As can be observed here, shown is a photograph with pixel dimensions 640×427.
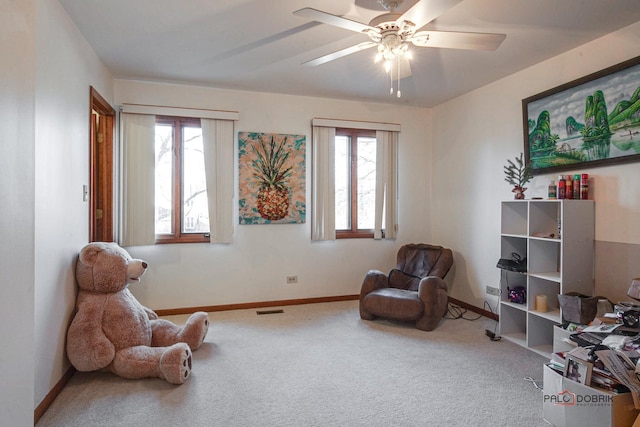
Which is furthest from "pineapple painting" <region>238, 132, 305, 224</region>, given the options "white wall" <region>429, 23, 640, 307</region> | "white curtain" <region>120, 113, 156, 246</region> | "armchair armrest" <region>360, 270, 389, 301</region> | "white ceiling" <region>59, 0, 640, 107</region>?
"white wall" <region>429, 23, 640, 307</region>

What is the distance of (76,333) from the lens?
2.49 metres

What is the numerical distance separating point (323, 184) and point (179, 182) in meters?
1.71

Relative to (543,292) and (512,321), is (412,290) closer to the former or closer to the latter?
(512,321)

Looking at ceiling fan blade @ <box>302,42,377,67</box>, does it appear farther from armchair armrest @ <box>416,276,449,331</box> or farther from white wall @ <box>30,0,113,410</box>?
armchair armrest @ <box>416,276,449,331</box>

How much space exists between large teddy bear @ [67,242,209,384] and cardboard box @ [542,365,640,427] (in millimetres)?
2299

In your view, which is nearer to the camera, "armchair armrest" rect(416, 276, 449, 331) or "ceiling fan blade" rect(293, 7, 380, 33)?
"ceiling fan blade" rect(293, 7, 380, 33)

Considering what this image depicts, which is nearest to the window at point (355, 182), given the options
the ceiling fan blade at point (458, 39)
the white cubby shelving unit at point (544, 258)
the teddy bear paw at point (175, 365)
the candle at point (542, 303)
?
the white cubby shelving unit at point (544, 258)

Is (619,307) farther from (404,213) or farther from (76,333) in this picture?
(76,333)

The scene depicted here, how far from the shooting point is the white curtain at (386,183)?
15.5 ft

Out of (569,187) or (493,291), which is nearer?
(569,187)

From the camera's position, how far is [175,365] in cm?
241

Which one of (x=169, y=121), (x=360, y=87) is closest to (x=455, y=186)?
(x=360, y=87)

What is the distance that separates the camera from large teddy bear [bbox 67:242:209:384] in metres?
2.47

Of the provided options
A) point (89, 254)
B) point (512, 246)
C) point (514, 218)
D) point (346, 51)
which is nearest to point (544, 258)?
point (512, 246)
